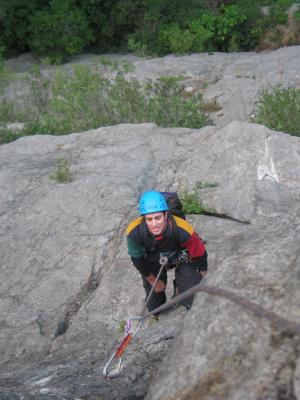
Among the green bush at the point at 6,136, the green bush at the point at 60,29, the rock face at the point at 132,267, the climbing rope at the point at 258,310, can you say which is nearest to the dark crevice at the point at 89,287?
the rock face at the point at 132,267

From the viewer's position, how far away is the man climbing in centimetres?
423

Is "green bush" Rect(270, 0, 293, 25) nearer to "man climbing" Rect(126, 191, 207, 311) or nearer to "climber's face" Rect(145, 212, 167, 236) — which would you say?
"man climbing" Rect(126, 191, 207, 311)

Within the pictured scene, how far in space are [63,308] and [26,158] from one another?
313cm

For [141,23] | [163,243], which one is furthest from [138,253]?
[141,23]

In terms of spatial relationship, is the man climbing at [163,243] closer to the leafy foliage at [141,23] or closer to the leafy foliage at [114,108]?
the leafy foliage at [114,108]

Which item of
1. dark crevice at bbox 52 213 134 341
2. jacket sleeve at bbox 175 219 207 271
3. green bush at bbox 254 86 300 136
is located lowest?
dark crevice at bbox 52 213 134 341

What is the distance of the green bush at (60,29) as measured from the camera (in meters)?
18.4

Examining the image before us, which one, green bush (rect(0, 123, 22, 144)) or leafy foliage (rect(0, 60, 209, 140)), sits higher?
leafy foliage (rect(0, 60, 209, 140))

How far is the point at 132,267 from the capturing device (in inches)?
231

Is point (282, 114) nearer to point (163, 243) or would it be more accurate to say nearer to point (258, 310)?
point (163, 243)

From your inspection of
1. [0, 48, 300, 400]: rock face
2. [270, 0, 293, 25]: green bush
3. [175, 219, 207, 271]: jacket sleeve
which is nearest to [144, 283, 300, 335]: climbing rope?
[0, 48, 300, 400]: rock face

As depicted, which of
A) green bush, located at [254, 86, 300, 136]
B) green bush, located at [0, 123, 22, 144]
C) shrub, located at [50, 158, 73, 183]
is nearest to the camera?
shrub, located at [50, 158, 73, 183]

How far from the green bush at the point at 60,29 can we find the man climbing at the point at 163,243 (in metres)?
14.7

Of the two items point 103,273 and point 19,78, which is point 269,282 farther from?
point 19,78
